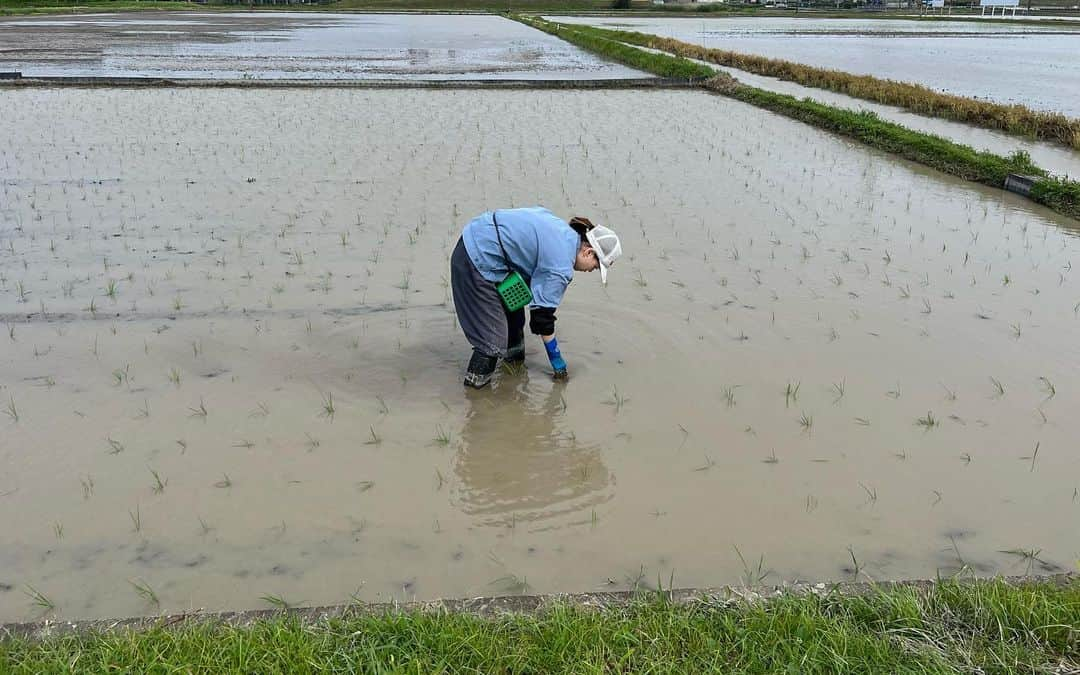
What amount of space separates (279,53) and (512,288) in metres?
20.2

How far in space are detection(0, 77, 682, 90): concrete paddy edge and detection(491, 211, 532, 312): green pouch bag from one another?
1188cm

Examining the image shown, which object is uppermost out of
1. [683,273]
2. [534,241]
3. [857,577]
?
[534,241]

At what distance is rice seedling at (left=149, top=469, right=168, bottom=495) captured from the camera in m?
3.00

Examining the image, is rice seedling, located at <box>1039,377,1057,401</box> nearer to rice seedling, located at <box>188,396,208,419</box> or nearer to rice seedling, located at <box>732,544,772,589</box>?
rice seedling, located at <box>732,544,772,589</box>

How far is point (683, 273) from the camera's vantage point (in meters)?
5.33

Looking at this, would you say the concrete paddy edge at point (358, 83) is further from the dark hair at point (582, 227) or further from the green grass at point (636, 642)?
the green grass at point (636, 642)

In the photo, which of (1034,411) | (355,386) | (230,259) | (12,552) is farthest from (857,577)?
(230,259)

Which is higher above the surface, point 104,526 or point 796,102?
point 796,102

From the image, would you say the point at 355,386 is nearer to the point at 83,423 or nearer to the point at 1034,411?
the point at 83,423

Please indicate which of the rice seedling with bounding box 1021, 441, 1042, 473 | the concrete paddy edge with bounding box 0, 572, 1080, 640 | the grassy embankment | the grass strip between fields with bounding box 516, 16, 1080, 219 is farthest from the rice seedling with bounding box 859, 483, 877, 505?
the grassy embankment

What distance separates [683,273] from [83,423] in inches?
138

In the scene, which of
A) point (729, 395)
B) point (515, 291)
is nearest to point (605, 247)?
point (515, 291)

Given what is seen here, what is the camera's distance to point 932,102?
12.4m

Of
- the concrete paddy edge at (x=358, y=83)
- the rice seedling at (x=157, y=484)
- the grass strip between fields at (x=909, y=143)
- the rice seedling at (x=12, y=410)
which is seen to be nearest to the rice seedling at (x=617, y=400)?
the rice seedling at (x=157, y=484)
